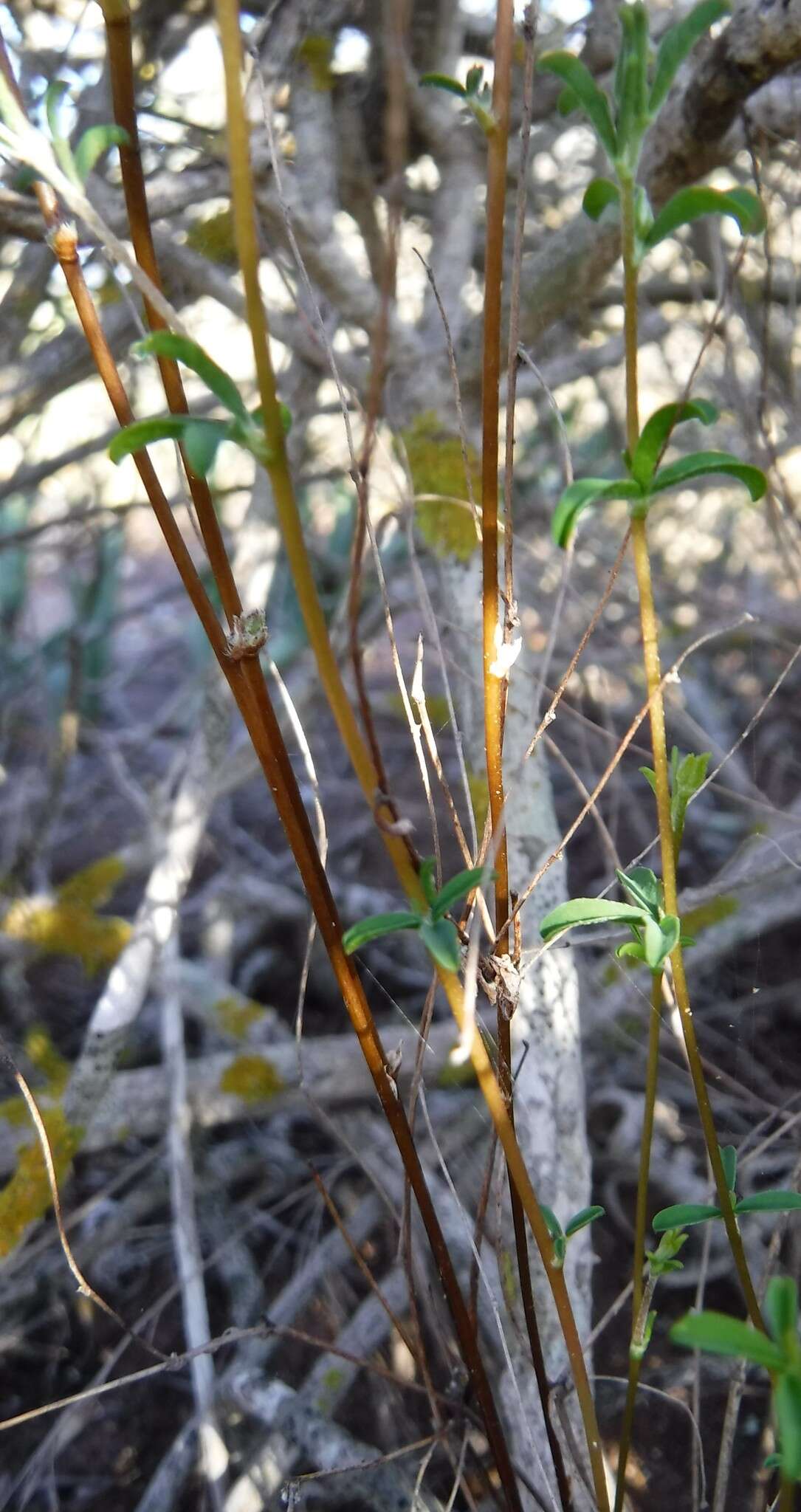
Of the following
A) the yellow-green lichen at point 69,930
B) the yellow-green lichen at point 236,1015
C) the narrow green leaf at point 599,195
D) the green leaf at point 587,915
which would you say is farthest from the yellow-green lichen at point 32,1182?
the narrow green leaf at point 599,195

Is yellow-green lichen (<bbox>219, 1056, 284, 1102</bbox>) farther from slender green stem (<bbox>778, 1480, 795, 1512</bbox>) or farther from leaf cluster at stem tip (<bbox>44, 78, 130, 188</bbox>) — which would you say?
leaf cluster at stem tip (<bbox>44, 78, 130, 188</bbox>)

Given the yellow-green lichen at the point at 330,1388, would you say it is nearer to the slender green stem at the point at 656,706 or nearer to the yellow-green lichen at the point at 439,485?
the slender green stem at the point at 656,706

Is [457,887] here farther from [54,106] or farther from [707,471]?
[54,106]

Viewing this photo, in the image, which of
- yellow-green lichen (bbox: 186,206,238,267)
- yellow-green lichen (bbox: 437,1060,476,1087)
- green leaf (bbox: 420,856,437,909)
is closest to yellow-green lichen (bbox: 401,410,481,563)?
yellow-green lichen (bbox: 186,206,238,267)

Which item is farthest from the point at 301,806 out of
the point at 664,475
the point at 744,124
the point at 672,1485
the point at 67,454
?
the point at 67,454

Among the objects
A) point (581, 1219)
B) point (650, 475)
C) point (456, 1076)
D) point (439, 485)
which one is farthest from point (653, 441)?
point (456, 1076)
